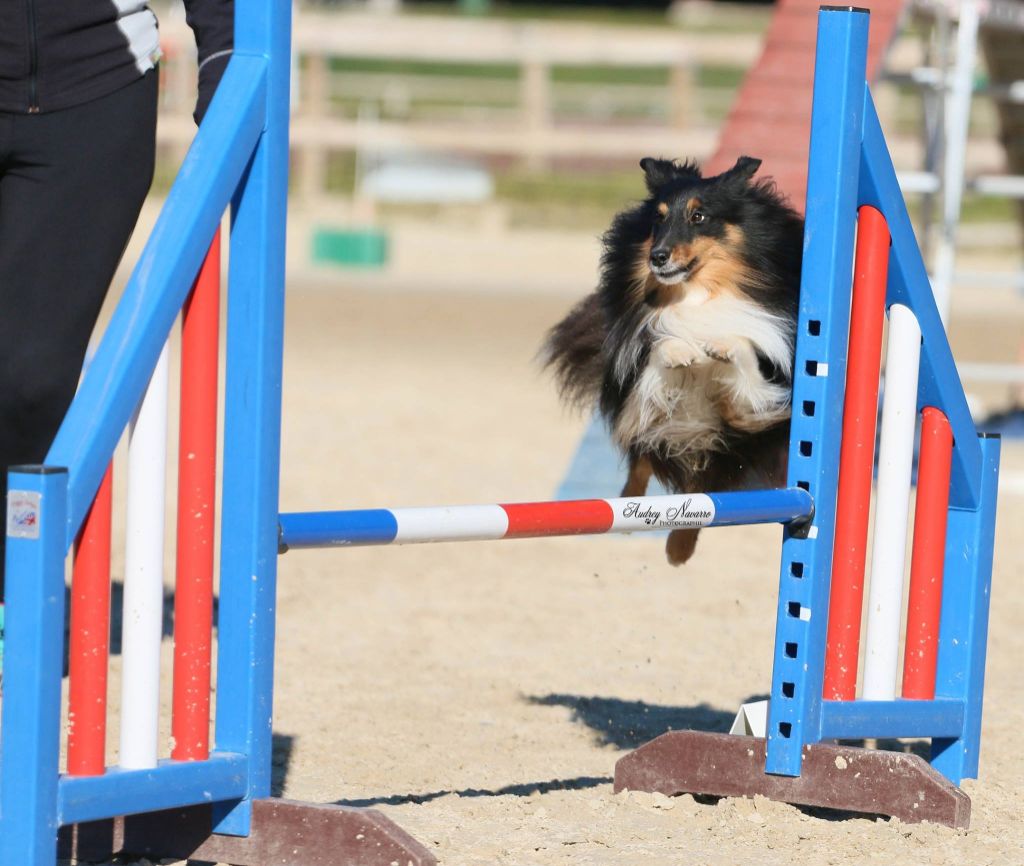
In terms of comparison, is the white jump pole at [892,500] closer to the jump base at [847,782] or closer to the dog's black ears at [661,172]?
the jump base at [847,782]

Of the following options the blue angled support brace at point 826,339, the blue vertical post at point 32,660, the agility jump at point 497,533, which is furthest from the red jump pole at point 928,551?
the blue vertical post at point 32,660

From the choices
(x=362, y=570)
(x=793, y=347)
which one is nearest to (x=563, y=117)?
(x=362, y=570)

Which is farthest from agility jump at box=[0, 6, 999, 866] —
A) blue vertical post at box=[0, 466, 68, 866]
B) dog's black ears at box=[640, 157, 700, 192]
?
dog's black ears at box=[640, 157, 700, 192]

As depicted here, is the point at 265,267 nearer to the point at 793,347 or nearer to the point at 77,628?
the point at 77,628

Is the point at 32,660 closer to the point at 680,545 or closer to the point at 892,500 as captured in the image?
the point at 892,500

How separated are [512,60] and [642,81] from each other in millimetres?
9789

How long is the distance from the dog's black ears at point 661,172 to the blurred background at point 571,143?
7.56 ft

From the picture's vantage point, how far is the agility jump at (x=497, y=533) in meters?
2.14

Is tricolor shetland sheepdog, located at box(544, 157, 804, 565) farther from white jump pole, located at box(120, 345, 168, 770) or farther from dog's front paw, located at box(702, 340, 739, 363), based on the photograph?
white jump pole, located at box(120, 345, 168, 770)

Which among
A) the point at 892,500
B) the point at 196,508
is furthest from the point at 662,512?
the point at 196,508

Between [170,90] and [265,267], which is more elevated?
[170,90]

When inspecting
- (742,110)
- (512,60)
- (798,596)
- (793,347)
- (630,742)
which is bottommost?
(630,742)

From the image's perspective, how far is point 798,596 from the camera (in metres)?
2.88

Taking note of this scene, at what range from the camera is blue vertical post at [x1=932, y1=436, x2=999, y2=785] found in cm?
317
